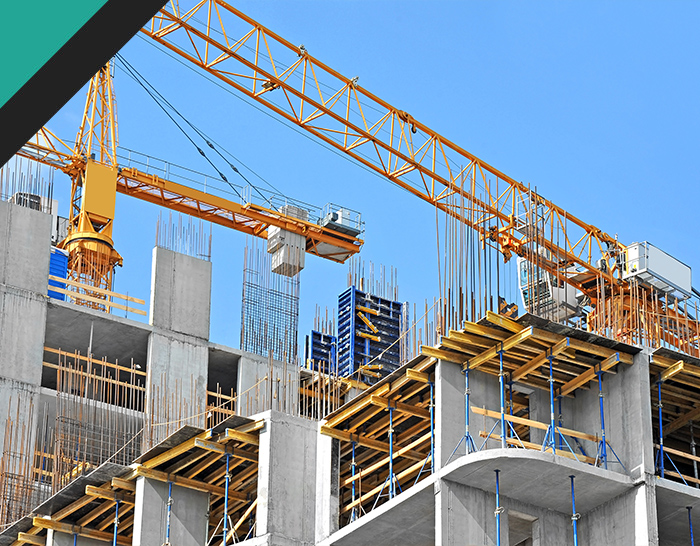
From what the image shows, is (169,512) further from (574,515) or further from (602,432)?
(602,432)

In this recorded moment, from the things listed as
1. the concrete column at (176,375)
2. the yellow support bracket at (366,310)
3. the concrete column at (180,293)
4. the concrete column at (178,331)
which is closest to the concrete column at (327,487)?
the concrete column at (176,375)

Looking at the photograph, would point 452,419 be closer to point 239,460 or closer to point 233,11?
point 239,460

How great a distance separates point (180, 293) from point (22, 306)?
242 inches

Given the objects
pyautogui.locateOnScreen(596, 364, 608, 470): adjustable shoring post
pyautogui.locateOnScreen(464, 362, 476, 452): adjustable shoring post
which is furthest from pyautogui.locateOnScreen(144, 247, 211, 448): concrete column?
pyautogui.locateOnScreen(596, 364, 608, 470): adjustable shoring post

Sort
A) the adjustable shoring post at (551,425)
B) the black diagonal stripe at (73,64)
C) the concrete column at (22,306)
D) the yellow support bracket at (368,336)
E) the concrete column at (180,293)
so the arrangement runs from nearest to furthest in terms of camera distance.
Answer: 1. the black diagonal stripe at (73,64)
2. the adjustable shoring post at (551,425)
3. the concrete column at (22,306)
4. the concrete column at (180,293)
5. the yellow support bracket at (368,336)

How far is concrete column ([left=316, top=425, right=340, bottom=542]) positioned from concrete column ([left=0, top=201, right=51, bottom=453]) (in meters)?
14.4

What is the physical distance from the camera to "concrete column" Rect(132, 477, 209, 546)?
28.3 meters

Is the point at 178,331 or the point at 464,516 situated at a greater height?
the point at 178,331

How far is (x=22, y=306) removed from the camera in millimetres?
41719

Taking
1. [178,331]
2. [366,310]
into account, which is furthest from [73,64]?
[366,310]

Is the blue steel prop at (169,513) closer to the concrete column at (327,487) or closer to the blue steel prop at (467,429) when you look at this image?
the concrete column at (327,487)

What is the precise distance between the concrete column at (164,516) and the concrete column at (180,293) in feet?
52.7

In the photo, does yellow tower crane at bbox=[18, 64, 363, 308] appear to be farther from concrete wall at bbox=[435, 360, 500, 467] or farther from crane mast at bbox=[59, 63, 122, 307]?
concrete wall at bbox=[435, 360, 500, 467]

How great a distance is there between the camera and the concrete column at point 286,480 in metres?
26.8
